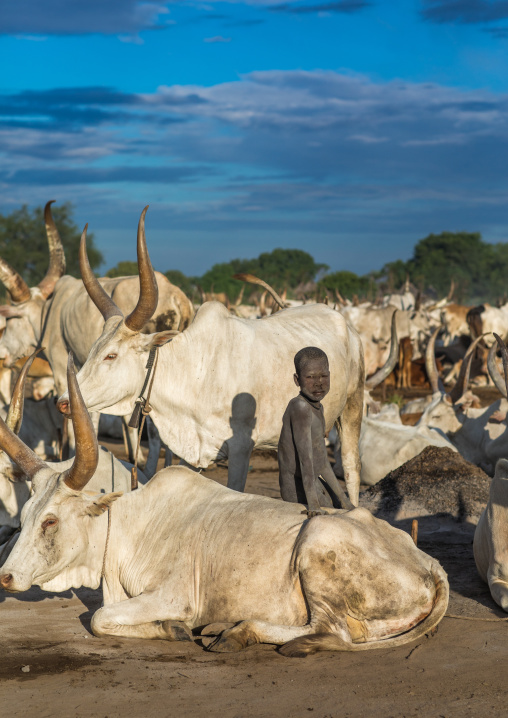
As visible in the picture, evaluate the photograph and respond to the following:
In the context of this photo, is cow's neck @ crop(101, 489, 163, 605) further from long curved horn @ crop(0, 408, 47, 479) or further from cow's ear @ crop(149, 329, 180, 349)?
cow's ear @ crop(149, 329, 180, 349)

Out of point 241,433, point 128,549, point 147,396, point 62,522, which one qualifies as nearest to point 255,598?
point 128,549

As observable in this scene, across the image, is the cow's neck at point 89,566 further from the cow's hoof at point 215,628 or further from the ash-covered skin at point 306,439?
the ash-covered skin at point 306,439

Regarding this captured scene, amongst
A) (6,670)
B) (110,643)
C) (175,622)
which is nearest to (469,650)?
(175,622)

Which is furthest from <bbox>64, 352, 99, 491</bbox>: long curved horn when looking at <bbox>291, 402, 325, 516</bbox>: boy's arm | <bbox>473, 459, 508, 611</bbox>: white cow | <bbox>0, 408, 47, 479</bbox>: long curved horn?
<bbox>473, 459, 508, 611</bbox>: white cow

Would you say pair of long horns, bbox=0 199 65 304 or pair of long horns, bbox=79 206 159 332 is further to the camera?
pair of long horns, bbox=0 199 65 304

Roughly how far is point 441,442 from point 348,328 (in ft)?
10.1

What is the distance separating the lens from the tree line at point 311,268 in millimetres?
41844

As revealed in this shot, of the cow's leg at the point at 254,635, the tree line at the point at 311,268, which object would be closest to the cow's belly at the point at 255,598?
the cow's leg at the point at 254,635

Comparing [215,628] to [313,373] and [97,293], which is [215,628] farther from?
[97,293]

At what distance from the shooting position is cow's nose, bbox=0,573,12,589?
170 inches

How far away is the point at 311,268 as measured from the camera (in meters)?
62.1

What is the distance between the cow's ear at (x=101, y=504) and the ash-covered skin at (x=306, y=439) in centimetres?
99

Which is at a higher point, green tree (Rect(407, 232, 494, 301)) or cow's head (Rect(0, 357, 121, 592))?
green tree (Rect(407, 232, 494, 301))

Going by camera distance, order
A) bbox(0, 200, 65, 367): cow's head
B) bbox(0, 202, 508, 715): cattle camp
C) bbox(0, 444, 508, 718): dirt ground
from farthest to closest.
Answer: bbox(0, 200, 65, 367): cow's head → bbox(0, 202, 508, 715): cattle camp → bbox(0, 444, 508, 718): dirt ground
